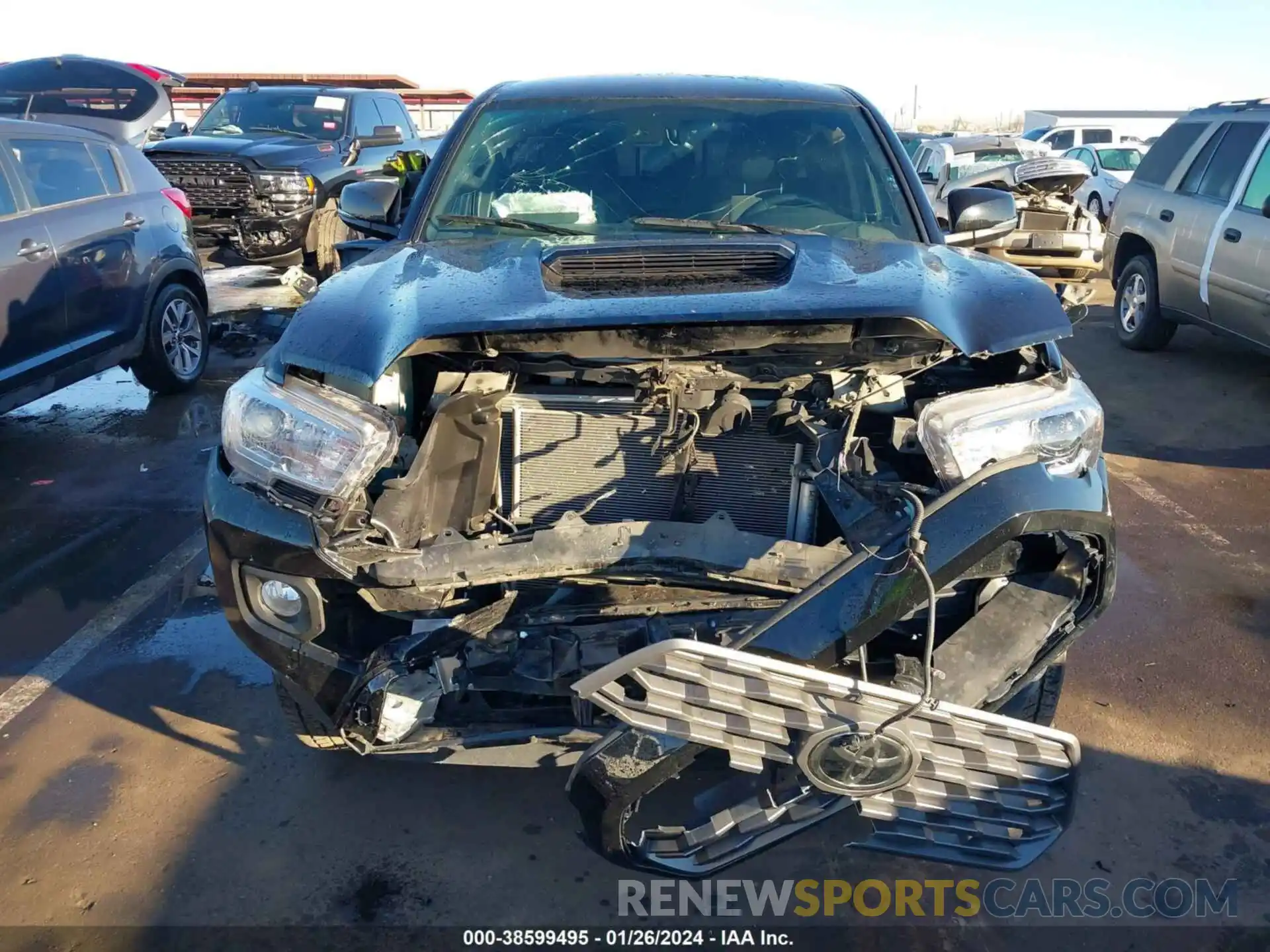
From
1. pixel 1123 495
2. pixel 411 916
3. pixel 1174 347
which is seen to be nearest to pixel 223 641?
pixel 411 916

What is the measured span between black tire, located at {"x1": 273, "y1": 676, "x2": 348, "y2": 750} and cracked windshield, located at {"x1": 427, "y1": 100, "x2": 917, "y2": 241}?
162cm

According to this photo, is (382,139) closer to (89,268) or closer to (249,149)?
(249,149)

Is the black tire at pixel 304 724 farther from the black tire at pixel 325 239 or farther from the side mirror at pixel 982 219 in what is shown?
the black tire at pixel 325 239

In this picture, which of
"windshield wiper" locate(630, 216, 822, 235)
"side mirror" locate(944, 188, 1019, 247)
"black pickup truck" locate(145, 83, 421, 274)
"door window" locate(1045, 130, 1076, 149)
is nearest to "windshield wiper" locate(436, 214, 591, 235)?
"windshield wiper" locate(630, 216, 822, 235)

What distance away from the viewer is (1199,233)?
6691mm

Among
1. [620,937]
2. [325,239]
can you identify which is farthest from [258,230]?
[620,937]

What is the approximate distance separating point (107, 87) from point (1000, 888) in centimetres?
805

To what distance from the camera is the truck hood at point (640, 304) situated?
226cm

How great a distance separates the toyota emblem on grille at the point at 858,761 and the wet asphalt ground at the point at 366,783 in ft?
1.98

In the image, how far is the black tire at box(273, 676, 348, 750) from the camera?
8.14ft

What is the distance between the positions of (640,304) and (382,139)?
8106 millimetres

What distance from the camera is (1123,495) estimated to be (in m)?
4.88

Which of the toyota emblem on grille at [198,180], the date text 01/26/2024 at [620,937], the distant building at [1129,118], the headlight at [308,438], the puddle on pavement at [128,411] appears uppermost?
the headlight at [308,438]

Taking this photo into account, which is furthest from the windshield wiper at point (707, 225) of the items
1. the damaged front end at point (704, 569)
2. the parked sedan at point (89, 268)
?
the parked sedan at point (89, 268)
